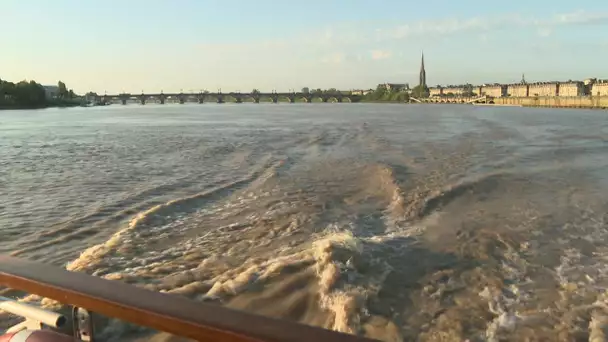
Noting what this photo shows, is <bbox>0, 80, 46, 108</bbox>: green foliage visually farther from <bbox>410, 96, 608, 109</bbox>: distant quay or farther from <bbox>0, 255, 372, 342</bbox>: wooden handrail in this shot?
<bbox>410, 96, 608, 109</bbox>: distant quay

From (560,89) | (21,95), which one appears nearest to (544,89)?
(560,89)

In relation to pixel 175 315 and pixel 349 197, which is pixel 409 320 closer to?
pixel 175 315

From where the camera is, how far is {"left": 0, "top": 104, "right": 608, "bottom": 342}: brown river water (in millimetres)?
5332

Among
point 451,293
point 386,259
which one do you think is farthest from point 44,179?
point 451,293

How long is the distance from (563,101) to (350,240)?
136 metres

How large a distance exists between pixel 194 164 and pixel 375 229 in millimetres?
11143

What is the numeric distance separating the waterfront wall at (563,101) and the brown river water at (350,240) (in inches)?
4305

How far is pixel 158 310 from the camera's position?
207 centimetres

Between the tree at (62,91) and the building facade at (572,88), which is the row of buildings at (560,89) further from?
the tree at (62,91)

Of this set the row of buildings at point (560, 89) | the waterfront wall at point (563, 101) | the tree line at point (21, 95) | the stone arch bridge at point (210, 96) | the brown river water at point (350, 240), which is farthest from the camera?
the stone arch bridge at point (210, 96)

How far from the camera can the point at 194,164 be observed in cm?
1834

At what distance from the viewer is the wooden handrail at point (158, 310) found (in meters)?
1.90

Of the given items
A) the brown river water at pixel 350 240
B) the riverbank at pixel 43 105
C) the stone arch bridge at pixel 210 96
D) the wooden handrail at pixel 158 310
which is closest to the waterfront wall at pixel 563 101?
the stone arch bridge at pixel 210 96

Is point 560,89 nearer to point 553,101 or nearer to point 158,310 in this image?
point 553,101
